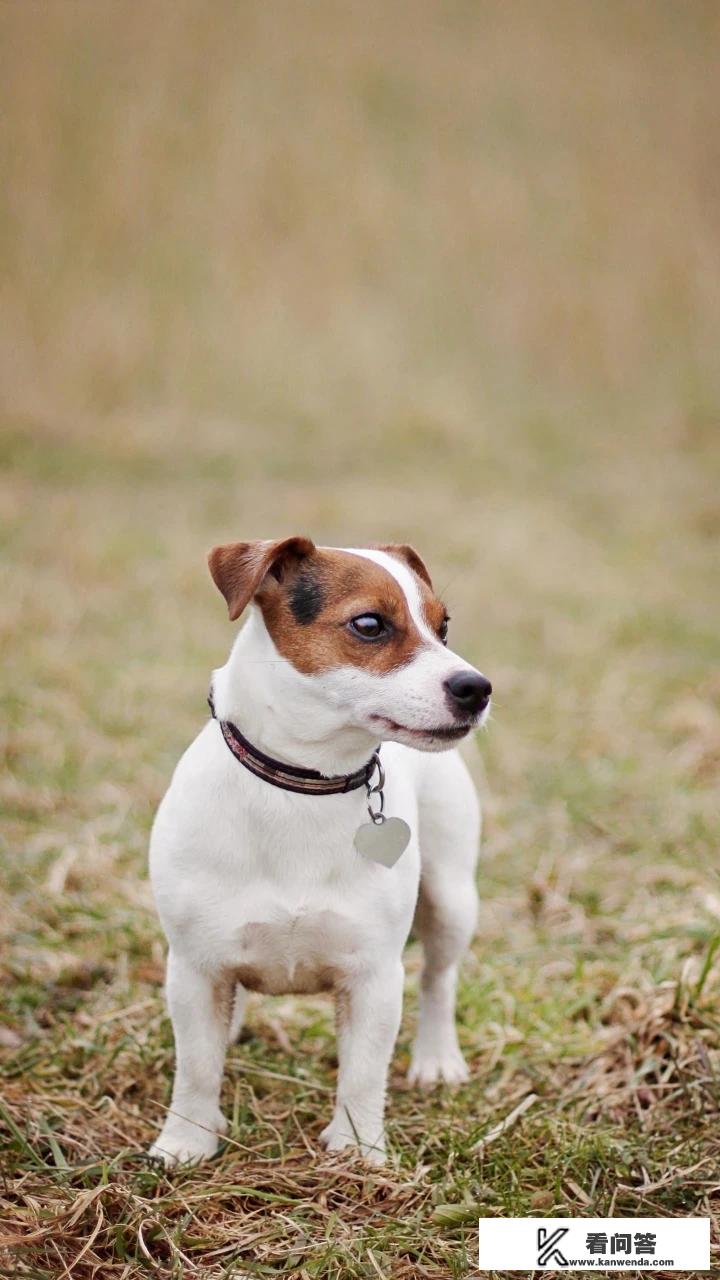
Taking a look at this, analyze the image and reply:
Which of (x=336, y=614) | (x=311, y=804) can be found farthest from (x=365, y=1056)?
(x=336, y=614)

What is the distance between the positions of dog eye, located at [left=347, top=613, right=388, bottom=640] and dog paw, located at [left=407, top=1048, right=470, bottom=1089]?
4.63 feet

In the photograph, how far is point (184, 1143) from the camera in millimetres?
2773

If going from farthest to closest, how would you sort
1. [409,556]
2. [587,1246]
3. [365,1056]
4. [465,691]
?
[409,556], [365,1056], [465,691], [587,1246]

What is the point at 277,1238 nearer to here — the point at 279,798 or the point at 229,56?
the point at 279,798

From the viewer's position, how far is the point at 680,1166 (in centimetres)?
269

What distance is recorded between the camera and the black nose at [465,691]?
7.96ft

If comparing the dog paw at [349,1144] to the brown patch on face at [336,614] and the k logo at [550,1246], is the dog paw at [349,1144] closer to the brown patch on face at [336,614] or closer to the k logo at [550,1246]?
the k logo at [550,1246]

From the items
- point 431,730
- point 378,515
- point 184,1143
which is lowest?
point 378,515

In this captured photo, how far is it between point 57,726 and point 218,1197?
372 cm

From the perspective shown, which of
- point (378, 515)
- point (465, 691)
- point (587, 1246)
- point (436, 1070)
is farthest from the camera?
point (378, 515)

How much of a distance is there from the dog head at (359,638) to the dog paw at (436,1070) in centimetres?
122

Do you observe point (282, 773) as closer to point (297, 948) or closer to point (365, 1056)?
point (297, 948)

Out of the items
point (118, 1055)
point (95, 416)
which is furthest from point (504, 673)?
point (95, 416)

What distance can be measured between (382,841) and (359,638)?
1.52 ft
